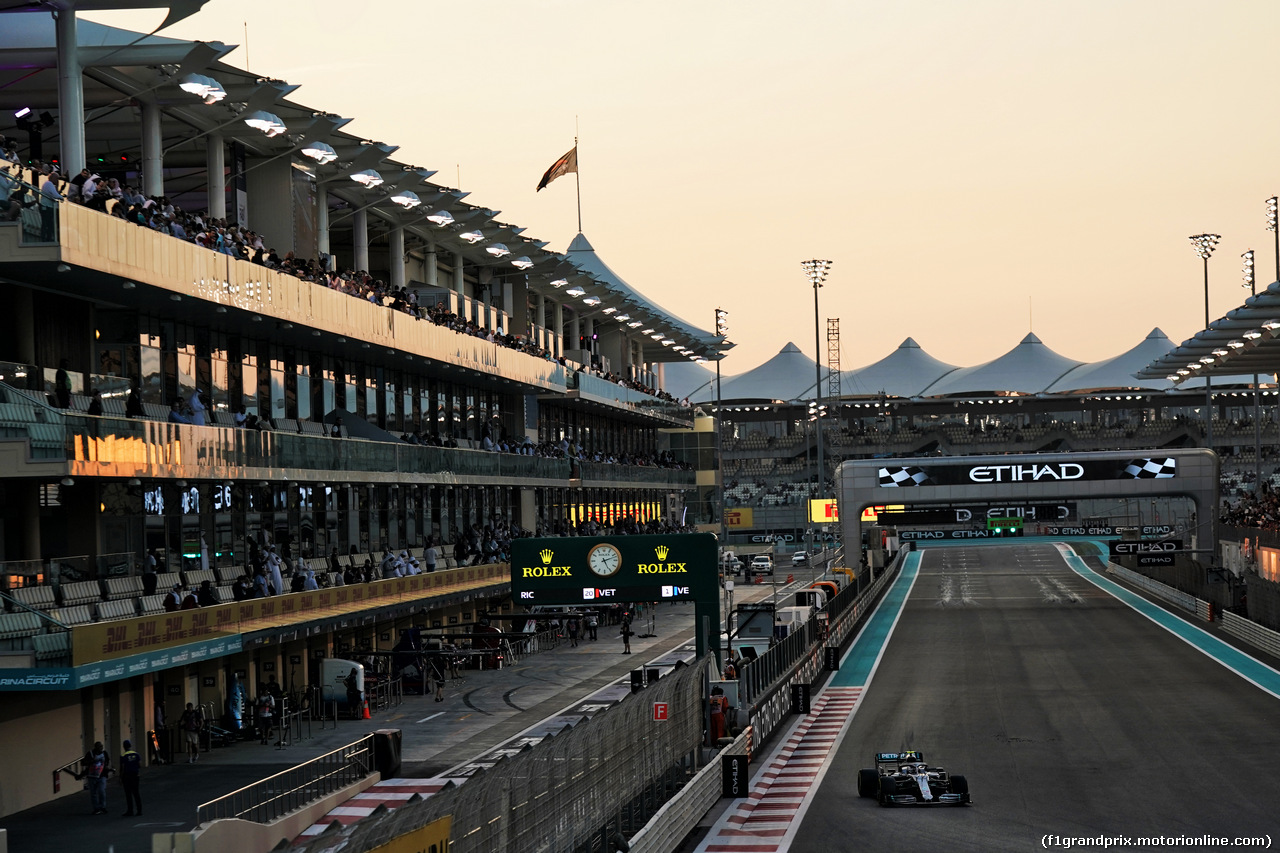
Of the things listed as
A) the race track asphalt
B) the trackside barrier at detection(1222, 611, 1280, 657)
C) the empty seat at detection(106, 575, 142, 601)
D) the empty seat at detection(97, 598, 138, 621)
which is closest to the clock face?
the race track asphalt

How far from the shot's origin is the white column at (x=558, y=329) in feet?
253

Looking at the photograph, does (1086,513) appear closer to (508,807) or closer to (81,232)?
(81,232)

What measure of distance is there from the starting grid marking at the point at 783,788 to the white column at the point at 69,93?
64.0 ft

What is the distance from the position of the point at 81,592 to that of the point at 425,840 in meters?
18.5

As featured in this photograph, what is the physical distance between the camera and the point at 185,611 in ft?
95.8

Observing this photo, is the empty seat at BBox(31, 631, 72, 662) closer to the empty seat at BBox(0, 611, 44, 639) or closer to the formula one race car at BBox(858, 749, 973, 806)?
the empty seat at BBox(0, 611, 44, 639)

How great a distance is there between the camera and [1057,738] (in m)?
31.8

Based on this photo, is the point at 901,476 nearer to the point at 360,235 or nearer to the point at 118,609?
the point at 360,235

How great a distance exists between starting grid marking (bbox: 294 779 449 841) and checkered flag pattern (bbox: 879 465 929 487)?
1774 inches

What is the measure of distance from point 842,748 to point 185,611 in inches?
538

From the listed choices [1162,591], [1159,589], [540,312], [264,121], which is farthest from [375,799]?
[1159,589]

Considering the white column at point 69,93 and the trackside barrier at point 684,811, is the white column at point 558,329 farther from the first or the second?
the trackside barrier at point 684,811

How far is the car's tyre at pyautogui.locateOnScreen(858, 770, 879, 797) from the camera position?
25938 mm

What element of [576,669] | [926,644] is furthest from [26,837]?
[926,644]
